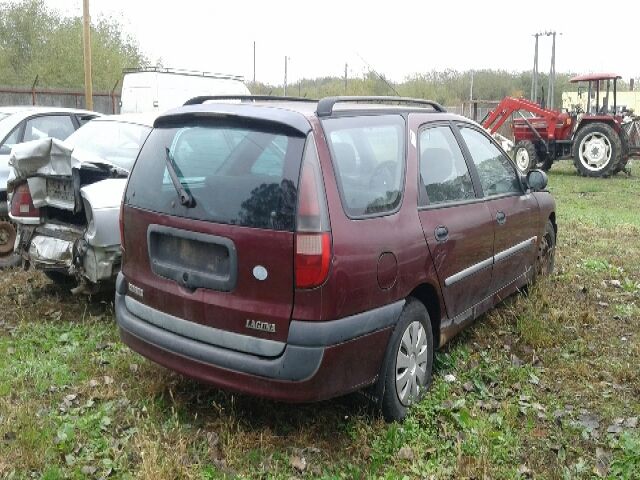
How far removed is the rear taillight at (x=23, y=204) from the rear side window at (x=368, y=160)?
321 centimetres

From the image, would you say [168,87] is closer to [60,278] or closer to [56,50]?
[60,278]

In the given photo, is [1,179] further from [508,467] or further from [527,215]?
[508,467]

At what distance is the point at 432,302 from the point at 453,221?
52 centimetres

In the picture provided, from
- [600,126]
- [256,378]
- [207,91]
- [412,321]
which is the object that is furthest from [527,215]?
[600,126]

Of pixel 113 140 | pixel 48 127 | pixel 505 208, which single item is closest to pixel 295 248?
pixel 505 208

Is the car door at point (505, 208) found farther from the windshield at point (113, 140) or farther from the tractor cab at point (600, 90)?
the tractor cab at point (600, 90)

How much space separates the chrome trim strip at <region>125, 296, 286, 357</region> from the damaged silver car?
1.34 metres

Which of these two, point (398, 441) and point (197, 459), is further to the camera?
point (398, 441)

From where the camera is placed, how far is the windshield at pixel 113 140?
20.1 ft

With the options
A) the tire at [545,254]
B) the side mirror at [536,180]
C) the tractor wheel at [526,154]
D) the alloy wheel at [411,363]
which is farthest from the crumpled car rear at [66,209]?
the tractor wheel at [526,154]

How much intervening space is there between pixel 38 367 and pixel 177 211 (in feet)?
5.72

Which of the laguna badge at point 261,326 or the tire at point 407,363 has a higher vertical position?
the laguna badge at point 261,326

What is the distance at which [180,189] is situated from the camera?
3414mm

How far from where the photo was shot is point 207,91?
1619 centimetres
